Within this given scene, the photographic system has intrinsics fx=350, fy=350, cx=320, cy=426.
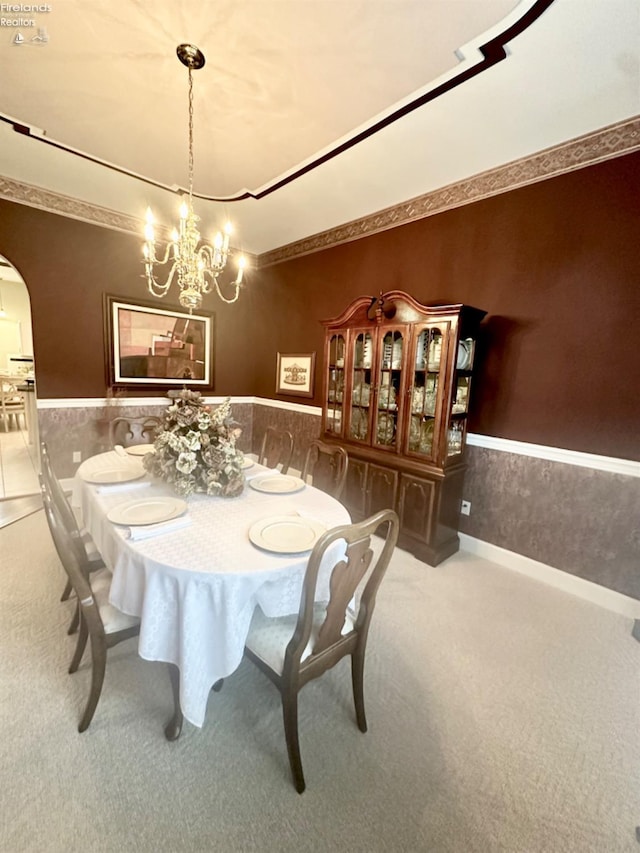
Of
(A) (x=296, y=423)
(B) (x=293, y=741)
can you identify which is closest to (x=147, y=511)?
(B) (x=293, y=741)

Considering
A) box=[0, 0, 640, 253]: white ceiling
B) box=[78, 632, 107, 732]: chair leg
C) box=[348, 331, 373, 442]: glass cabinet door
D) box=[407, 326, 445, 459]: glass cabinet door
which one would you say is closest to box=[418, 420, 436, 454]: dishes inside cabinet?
box=[407, 326, 445, 459]: glass cabinet door

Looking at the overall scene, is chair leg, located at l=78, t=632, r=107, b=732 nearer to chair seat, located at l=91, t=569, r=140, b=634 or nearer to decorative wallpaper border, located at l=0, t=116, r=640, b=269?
chair seat, located at l=91, t=569, r=140, b=634

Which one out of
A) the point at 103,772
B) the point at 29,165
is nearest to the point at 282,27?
the point at 29,165

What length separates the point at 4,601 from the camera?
6.82 ft

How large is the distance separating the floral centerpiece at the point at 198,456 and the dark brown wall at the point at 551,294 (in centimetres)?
203

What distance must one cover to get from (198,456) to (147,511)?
37 centimetres

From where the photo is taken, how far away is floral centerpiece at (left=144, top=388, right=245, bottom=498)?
1758mm

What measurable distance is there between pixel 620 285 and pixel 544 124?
1.09 metres

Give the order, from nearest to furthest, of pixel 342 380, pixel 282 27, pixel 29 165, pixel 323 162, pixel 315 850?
pixel 315 850 → pixel 282 27 → pixel 323 162 → pixel 29 165 → pixel 342 380

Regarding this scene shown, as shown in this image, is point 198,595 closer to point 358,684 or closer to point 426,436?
point 358,684

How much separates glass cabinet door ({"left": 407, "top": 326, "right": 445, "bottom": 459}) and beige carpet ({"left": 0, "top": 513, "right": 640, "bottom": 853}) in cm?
129

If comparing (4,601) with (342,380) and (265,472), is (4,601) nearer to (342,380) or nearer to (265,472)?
(265,472)

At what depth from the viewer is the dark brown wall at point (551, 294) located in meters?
2.18

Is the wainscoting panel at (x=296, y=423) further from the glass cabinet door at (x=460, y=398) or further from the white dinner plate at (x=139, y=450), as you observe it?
the white dinner plate at (x=139, y=450)
